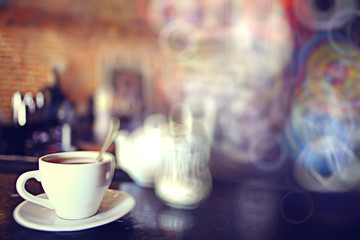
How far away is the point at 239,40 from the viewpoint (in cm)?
356

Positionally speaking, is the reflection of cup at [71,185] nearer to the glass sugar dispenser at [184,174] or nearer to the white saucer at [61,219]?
the white saucer at [61,219]

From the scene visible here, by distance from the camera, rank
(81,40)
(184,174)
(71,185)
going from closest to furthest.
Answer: (71,185)
(184,174)
(81,40)

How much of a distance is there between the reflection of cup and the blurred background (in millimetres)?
2628

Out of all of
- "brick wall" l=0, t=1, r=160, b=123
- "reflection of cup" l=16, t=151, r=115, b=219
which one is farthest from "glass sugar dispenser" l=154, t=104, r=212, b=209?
"brick wall" l=0, t=1, r=160, b=123

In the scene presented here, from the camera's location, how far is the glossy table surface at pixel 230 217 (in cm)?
45

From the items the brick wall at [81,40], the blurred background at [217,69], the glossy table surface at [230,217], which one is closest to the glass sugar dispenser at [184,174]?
the glossy table surface at [230,217]

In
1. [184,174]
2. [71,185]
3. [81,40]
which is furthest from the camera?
[81,40]

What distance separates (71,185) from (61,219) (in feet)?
0.19

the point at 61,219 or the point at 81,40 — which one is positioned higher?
the point at 81,40

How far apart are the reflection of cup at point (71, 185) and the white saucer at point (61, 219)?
0.01 meters

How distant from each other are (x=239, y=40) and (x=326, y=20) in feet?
2.93

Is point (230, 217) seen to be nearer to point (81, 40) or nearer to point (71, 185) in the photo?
point (71, 185)

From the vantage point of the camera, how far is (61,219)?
468mm

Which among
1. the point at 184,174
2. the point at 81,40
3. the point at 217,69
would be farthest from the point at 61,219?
the point at 81,40
